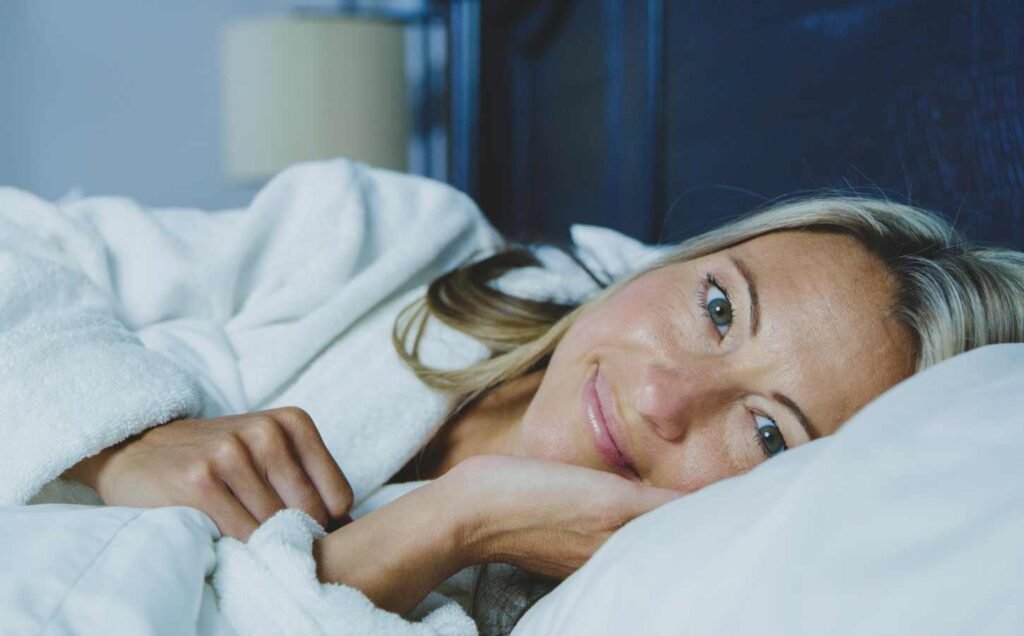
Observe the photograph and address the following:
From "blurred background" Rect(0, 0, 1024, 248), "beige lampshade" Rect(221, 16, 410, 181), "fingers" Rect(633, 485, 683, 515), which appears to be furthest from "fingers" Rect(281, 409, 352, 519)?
"beige lampshade" Rect(221, 16, 410, 181)

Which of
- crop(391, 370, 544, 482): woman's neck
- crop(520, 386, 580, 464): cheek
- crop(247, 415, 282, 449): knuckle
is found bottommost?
crop(391, 370, 544, 482): woman's neck

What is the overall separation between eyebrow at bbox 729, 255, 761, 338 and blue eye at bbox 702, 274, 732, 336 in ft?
0.07

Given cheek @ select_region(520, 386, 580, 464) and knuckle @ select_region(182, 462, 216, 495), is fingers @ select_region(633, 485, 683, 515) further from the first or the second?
knuckle @ select_region(182, 462, 216, 495)

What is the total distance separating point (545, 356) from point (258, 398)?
30 cm

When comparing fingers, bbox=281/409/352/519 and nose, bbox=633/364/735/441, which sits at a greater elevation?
nose, bbox=633/364/735/441

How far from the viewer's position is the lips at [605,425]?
729 millimetres

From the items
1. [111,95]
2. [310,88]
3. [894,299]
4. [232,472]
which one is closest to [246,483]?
[232,472]

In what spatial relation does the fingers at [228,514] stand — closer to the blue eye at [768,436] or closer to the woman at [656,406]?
the woman at [656,406]

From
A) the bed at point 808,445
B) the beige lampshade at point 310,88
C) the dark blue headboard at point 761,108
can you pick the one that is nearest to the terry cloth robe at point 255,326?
the bed at point 808,445

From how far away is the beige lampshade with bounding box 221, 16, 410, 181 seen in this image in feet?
7.32

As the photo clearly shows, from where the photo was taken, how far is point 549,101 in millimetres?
1854

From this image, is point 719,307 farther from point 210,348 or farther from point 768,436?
point 210,348

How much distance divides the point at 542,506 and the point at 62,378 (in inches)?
16.2

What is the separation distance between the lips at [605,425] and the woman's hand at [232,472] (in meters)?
0.20
